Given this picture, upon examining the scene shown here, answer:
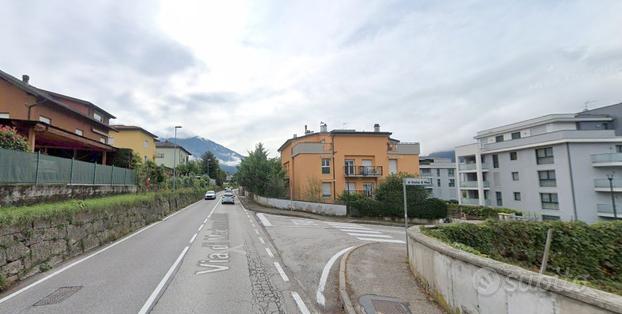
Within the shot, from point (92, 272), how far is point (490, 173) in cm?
4690

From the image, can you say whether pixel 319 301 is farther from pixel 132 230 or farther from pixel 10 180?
pixel 132 230

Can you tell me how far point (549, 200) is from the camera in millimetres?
33562

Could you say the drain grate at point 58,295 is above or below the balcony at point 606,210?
above

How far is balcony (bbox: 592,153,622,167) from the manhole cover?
39.4 meters

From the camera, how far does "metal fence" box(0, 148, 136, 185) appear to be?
29.0 feet

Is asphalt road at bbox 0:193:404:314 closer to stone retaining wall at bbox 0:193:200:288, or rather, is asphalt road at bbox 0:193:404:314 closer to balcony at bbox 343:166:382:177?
stone retaining wall at bbox 0:193:200:288

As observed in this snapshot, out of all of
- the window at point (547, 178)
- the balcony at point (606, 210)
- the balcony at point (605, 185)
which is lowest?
the balcony at point (606, 210)

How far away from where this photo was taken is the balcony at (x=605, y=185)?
98.9 feet

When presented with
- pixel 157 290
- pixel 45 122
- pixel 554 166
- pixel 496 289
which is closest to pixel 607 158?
pixel 554 166

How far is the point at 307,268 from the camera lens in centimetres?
798

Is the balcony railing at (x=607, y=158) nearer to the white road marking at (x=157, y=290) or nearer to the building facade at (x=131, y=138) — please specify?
the white road marking at (x=157, y=290)

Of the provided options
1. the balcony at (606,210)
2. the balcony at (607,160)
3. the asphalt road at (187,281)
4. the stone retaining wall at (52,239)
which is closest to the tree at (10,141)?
the stone retaining wall at (52,239)

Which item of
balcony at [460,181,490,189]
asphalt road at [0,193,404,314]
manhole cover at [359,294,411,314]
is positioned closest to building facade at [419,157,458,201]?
balcony at [460,181,490,189]

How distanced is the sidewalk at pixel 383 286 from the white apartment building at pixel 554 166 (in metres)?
32.5
